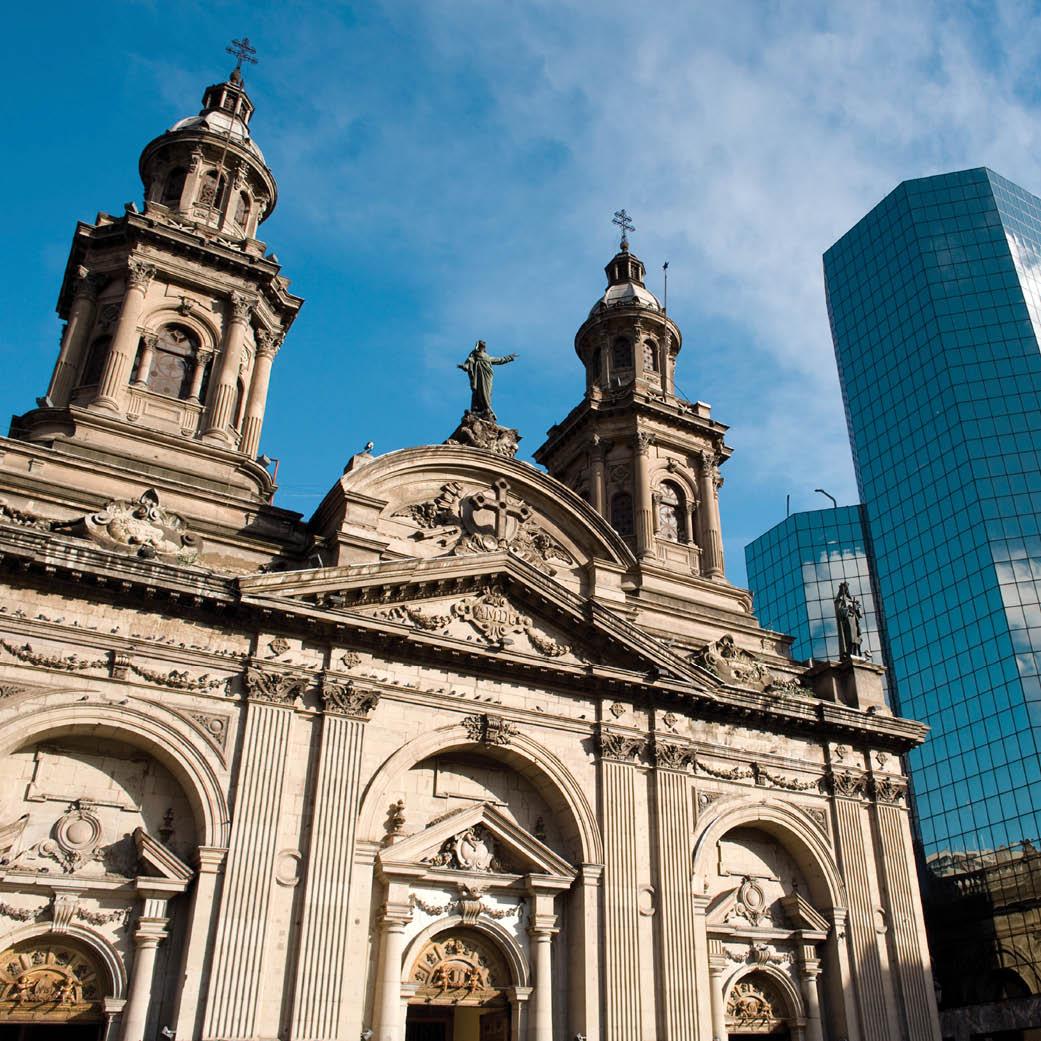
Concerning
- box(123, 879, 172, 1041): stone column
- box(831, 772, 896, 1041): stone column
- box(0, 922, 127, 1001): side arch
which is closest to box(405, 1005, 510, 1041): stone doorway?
box(123, 879, 172, 1041): stone column

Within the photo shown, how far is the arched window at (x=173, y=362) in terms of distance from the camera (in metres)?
31.4

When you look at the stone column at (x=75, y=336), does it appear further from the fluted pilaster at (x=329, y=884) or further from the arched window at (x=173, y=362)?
the fluted pilaster at (x=329, y=884)

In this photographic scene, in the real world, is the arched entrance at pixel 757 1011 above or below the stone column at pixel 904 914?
below

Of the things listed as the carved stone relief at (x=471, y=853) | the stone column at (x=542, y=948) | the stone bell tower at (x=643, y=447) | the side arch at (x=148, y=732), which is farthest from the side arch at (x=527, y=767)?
the stone bell tower at (x=643, y=447)

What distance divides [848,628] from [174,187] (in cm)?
2712

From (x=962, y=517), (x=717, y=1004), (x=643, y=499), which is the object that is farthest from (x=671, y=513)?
(x=962, y=517)

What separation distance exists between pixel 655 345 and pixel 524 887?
24088 mm

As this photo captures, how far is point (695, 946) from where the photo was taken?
24375 mm

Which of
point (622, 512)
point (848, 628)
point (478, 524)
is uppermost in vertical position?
point (622, 512)

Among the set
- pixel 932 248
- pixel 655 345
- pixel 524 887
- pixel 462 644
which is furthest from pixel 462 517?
pixel 932 248

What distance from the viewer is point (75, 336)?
3144cm

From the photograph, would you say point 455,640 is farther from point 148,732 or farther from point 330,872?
point 148,732

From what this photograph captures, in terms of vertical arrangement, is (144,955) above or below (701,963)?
below

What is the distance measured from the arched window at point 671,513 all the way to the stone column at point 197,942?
66.4 ft
